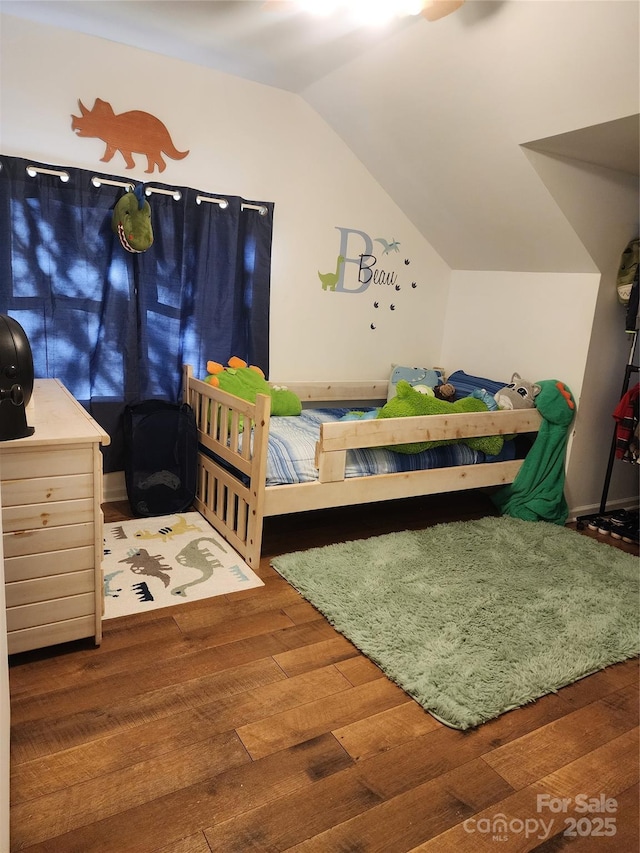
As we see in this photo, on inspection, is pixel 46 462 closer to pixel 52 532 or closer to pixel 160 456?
pixel 52 532

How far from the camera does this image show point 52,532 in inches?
70.1

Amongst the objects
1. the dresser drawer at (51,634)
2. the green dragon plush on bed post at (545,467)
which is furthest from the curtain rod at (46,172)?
the green dragon plush on bed post at (545,467)

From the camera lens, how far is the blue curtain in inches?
104

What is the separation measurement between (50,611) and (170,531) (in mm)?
1014

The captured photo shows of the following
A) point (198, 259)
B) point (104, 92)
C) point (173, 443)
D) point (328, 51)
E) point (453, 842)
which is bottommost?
point (453, 842)

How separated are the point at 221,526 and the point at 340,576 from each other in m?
0.70

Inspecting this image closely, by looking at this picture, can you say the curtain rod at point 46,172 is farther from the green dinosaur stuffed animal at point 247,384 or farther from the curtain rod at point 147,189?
the green dinosaur stuffed animal at point 247,384

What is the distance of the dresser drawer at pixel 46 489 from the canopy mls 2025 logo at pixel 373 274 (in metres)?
2.16

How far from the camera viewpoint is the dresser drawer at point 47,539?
1.73 metres

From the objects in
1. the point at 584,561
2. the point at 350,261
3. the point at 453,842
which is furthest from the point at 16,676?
the point at 350,261

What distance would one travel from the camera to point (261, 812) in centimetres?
138

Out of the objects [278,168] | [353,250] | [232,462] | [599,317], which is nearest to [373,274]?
[353,250]

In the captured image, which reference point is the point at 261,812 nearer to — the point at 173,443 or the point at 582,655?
the point at 582,655

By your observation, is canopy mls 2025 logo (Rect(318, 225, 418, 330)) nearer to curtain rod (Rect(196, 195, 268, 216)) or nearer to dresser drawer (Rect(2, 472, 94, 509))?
curtain rod (Rect(196, 195, 268, 216))
